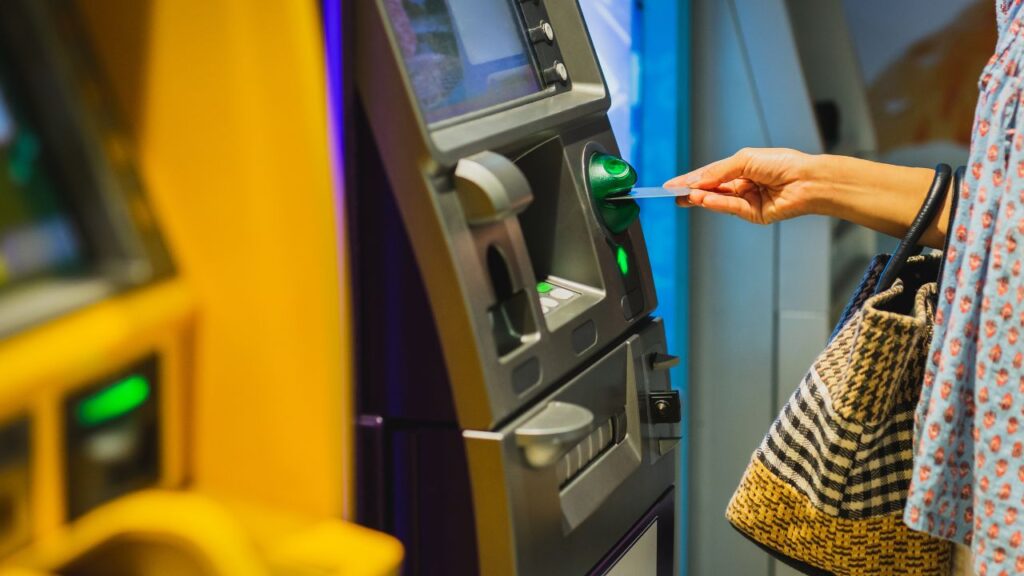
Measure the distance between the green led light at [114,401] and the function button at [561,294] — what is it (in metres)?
0.55

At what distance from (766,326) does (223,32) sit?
193cm

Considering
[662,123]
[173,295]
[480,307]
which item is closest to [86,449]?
[173,295]

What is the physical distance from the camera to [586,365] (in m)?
1.30

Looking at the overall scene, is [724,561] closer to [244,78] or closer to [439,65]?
[439,65]

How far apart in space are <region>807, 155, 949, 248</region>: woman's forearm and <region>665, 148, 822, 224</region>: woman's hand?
16 mm

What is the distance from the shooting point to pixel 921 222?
130 centimetres

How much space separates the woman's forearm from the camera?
4.45 ft

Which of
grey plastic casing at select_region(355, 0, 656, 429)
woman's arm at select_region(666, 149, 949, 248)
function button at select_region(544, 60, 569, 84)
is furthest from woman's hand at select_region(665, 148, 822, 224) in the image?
grey plastic casing at select_region(355, 0, 656, 429)

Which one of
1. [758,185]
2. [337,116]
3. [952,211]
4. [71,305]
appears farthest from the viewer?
[758,185]

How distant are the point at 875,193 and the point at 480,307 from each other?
1.99 feet

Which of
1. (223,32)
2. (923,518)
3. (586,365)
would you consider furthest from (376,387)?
(923,518)

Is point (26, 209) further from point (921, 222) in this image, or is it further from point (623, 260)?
point (921, 222)

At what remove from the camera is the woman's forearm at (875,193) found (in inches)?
53.4

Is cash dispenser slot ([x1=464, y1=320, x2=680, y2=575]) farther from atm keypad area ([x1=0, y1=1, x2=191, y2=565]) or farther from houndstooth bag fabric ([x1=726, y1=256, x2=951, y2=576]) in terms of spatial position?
atm keypad area ([x1=0, y1=1, x2=191, y2=565])
